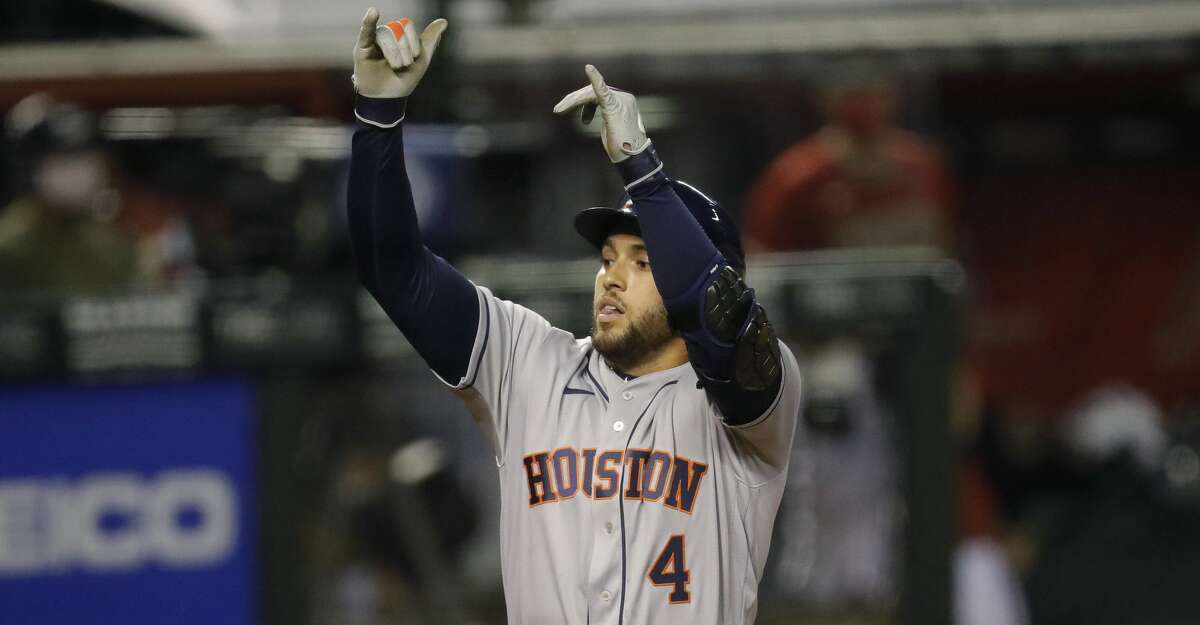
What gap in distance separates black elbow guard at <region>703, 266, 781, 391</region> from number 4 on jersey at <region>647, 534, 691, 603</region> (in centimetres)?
32

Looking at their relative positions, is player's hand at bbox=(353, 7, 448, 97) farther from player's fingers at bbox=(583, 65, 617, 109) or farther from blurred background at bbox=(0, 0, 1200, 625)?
blurred background at bbox=(0, 0, 1200, 625)

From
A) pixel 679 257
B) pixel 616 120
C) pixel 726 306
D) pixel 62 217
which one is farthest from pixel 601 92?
pixel 62 217

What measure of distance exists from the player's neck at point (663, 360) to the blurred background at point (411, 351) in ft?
6.34

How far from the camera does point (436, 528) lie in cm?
521

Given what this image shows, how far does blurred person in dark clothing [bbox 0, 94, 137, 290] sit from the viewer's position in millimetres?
5285

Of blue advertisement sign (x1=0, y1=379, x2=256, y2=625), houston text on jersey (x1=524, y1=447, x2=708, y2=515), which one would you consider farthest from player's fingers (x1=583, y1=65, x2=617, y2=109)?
blue advertisement sign (x1=0, y1=379, x2=256, y2=625)

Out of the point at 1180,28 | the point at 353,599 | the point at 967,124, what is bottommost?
→ the point at 353,599

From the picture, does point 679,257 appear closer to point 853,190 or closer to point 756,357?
point 756,357

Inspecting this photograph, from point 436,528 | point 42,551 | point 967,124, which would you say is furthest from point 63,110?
point 967,124

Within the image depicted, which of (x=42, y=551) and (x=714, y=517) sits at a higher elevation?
(x=714, y=517)

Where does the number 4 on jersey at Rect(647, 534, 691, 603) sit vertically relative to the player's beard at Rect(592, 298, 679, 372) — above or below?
below

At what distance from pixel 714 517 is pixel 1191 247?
5754 millimetres

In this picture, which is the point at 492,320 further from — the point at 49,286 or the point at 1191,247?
the point at 1191,247

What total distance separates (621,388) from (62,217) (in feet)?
9.30
